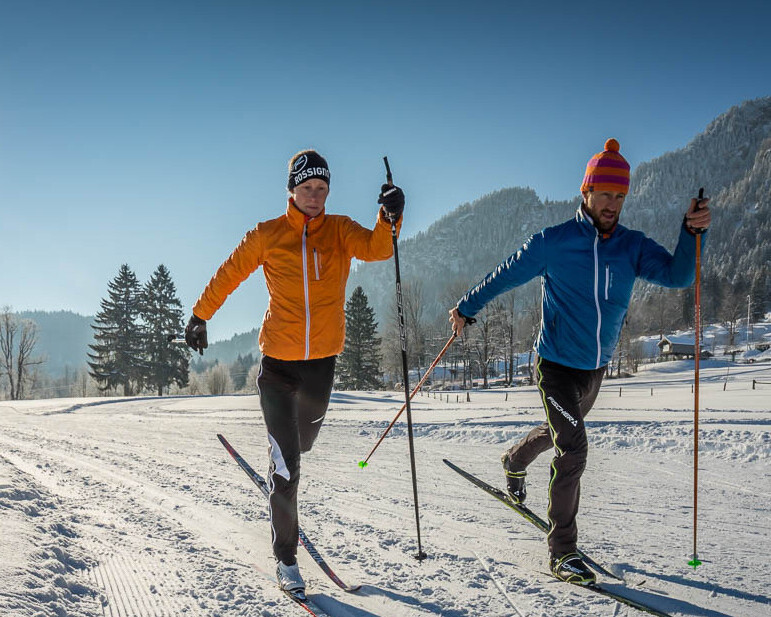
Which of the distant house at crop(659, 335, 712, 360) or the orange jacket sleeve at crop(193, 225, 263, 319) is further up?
the orange jacket sleeve at crop(193, 225, 263, 319)

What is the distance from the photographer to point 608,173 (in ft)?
10.5

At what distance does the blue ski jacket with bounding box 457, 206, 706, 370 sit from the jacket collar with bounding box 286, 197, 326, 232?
5.00 ft

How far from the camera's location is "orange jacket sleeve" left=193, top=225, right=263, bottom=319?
340 cm

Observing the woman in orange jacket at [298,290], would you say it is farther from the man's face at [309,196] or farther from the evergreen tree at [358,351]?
the evergreen tree at [358,351]

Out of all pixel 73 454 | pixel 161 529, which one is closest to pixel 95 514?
pixel 161 529

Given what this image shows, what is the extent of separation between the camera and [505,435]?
8922mm

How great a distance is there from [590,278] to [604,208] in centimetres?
47

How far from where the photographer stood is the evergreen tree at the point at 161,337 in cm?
4347

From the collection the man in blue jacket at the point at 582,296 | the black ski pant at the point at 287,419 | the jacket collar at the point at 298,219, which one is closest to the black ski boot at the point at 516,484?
the man in blue jacket at the point at 582,296

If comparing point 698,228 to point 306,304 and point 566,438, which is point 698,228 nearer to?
point 566,438

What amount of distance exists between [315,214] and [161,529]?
282 cm

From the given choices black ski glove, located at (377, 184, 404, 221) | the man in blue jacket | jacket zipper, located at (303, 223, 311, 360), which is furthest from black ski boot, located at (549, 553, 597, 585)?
black ski glove, located at (377, 184, 404, 221)

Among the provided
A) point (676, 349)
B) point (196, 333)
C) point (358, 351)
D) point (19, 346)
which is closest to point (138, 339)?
point (19, 346)

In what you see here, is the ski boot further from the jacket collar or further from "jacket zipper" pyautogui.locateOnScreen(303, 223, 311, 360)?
the jacket collar
